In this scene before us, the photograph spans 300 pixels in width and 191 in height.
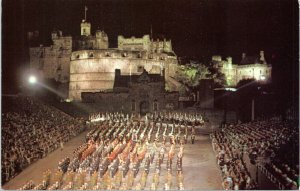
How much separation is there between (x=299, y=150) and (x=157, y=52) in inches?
1827

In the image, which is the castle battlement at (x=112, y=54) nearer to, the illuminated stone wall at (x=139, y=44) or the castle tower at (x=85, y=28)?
the illuminated stone wall at (x=139, y=44)

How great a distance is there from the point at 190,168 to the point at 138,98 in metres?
25.9

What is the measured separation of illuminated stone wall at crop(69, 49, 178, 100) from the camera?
5622 cm

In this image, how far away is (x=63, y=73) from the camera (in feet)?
204

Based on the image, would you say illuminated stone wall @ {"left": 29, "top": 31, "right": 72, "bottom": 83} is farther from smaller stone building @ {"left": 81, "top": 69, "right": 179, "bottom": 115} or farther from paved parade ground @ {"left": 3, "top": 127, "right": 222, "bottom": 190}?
paved parade ground @ {"left": 3, "top": 127, "right": 222, "bottom": 190}

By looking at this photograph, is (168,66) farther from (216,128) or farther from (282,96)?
(216,128)

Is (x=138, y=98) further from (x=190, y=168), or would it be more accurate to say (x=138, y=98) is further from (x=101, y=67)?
(x=190, y=168)

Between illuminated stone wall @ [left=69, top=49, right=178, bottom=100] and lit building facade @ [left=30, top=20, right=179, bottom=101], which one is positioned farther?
lit building facade @ [left=30, top=20, right=179, bottom=101]

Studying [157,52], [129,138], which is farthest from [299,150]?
[157,52]

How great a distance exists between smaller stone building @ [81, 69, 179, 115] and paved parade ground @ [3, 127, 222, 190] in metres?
17.9

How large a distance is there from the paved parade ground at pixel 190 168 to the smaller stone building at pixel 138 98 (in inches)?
704

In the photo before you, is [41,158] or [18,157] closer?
[18,157]

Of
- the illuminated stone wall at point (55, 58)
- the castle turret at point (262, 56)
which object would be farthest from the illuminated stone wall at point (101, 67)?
the castle turret at point (262, 56)

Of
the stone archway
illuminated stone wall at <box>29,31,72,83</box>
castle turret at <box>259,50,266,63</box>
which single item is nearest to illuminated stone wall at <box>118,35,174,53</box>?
illuminated stone wall at <box>29,31,72,83</box>
